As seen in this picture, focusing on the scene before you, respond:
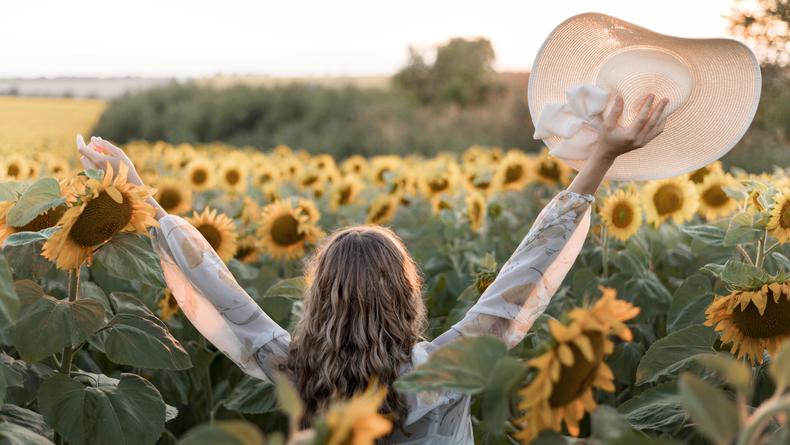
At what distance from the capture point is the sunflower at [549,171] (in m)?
5.14

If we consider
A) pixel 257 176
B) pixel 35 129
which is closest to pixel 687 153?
pixel 257 176

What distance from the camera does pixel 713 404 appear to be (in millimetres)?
1077

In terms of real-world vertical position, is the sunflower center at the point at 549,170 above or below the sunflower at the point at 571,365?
below

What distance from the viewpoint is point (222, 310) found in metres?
2.13

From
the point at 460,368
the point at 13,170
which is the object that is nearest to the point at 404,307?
the point at 460,368

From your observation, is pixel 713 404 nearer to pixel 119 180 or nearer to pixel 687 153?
pixel 687 153

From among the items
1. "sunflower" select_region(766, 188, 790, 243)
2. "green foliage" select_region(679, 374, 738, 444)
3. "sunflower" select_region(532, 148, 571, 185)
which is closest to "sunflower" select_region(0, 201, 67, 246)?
"green foliage" select_region(679, 374, 738, 444)

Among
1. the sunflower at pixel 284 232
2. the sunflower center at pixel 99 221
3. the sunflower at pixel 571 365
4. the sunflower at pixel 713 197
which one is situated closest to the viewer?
the sunflower at pixel 571 365

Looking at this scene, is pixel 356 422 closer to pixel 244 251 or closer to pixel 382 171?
pixel 244 251

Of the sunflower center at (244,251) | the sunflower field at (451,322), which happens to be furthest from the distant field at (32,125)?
the sunflower center at (244,251)

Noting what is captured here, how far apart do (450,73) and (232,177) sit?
25.0 m

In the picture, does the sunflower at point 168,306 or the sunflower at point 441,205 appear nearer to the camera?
the sunflower at point 168,306

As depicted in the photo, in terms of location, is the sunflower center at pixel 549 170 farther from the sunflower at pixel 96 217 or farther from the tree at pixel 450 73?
the tree at pixel 450 73

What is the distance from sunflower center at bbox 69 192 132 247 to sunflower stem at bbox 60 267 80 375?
13 centimetres
